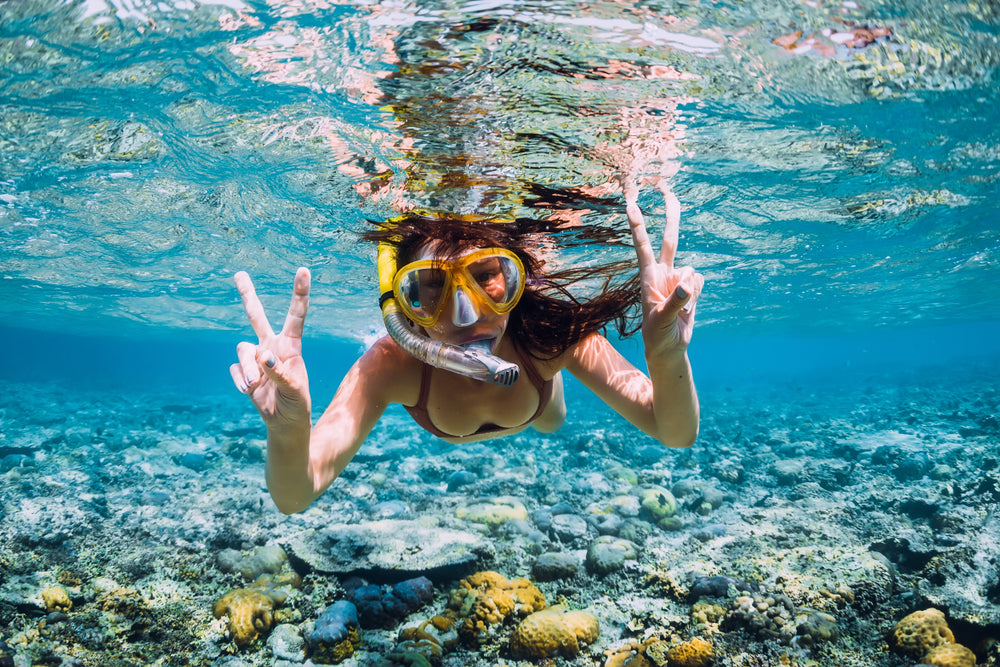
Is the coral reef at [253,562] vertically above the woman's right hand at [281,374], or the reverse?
the woman's right hand at [281,374]

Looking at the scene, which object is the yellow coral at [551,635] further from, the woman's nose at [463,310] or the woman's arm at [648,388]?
the woman's nose at [463,310]

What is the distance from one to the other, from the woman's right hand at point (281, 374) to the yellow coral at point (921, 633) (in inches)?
208

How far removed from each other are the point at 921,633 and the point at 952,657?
0.37 meters

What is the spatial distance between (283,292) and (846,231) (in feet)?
70.0

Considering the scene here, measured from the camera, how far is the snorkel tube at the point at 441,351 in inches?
109

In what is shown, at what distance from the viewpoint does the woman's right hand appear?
247 centimetres

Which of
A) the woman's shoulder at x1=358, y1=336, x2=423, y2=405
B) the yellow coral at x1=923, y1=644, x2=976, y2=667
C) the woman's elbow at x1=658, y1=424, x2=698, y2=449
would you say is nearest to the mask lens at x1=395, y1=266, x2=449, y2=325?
the woman's shoulder at x1=358, y1=336, x2=423, y2=405

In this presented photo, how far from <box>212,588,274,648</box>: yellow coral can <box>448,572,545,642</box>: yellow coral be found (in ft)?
6.18

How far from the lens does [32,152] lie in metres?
8.56

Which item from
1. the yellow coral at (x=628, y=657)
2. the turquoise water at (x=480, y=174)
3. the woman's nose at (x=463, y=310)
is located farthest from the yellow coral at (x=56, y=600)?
the yellow coral at (x=628, y=657)

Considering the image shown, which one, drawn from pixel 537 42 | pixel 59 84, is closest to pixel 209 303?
pixel 59 84

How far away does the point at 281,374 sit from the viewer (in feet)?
7.91

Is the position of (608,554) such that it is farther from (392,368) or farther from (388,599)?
(392,368)

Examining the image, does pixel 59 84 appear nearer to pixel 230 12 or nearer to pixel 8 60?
pixel 8 60
